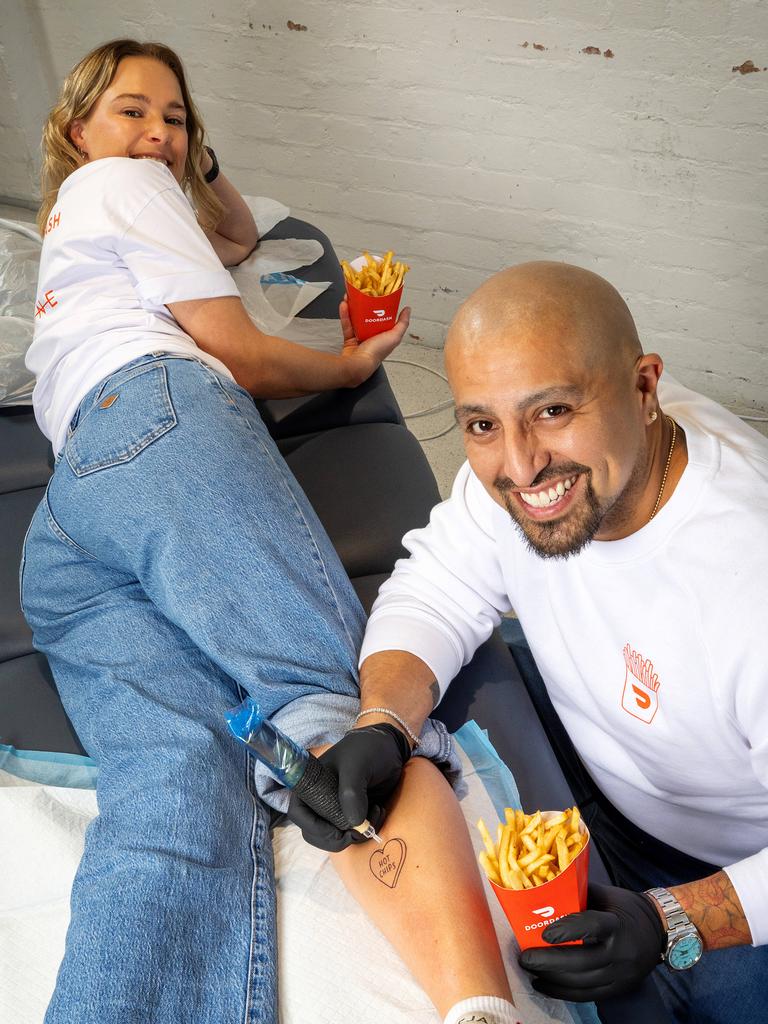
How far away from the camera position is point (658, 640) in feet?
4.20

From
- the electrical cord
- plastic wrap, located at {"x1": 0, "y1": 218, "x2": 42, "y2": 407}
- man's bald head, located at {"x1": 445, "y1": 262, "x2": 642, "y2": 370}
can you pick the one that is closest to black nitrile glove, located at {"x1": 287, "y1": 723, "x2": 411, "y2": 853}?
man's bald head, located at {"x1": 445, "y1": 262, "x2": 642, "y2": 370}

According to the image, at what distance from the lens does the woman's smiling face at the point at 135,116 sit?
2018 millimetres

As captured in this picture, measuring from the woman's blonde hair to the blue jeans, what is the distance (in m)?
0.66

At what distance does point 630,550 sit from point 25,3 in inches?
124

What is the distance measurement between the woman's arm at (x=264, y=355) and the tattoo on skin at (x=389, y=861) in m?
1.03

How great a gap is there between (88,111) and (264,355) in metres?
0.63

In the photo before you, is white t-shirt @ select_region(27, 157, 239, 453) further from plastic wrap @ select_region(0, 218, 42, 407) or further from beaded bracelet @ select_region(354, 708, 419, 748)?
beaded bracelet @ select_region(354, 708, 419, 748)

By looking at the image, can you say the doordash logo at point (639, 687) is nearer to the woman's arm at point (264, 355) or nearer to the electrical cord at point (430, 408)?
the woman's arm at point (264, 355)

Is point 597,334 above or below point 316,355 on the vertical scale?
above

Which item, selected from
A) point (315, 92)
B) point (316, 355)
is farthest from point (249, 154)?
point (316, 355)

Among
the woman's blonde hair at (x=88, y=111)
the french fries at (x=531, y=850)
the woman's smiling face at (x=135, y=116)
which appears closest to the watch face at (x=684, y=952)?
the french fries at (x=531, y=850)

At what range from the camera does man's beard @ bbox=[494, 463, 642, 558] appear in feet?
4.20

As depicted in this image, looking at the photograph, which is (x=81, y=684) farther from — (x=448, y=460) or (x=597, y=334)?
(x=448, y=460)

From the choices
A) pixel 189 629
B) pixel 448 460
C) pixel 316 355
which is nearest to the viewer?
pixel 189 629
